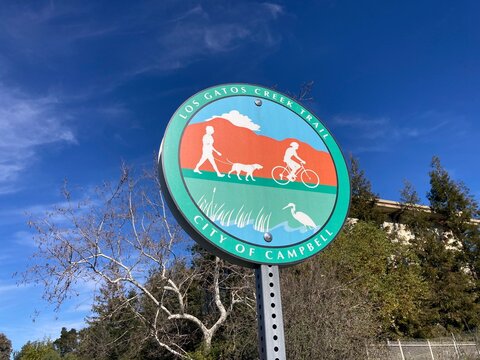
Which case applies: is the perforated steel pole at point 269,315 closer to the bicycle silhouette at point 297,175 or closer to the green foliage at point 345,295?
the bicycle silhouette at point 297,175

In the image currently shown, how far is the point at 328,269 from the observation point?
13.2m

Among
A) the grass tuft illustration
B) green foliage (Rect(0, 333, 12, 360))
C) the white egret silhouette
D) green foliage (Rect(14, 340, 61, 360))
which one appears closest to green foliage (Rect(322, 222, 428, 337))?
the white egret silhouette

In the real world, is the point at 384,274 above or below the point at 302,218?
above

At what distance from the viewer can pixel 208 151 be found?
1948mm

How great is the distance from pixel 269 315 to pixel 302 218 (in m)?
0.48

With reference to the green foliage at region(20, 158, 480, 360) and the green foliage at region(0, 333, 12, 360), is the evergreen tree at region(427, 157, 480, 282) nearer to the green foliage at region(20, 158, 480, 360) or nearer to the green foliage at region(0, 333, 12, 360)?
the green foliage at region(20, 158, 480, 360)

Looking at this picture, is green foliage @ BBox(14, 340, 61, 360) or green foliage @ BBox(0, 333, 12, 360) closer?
green foliage @ BBox(14, 340, 61, 360)

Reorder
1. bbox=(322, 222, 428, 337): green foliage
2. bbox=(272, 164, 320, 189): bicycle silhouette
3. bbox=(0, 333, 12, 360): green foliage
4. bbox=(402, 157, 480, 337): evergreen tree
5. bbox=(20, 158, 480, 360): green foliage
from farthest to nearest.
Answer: bbox=(0, 333, 12, 360): green foliage → bbox=(402, 157, 480, 337): evergreen tree → bbox=(322, 222, 428, 337): green foliage → bbox=(20, 158, 480, 360): green foliage → bbox=(272, 164, 320, 189): bicycle silhouette

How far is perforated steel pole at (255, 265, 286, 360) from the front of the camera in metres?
1.68

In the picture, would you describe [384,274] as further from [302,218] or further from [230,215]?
[230,215]

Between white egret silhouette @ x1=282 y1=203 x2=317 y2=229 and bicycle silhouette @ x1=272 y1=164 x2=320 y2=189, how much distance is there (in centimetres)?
13

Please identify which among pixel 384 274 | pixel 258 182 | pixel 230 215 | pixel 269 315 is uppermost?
pixel 384 274

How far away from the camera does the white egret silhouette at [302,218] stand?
1.96 metres

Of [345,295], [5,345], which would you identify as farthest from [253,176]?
[5,345]
